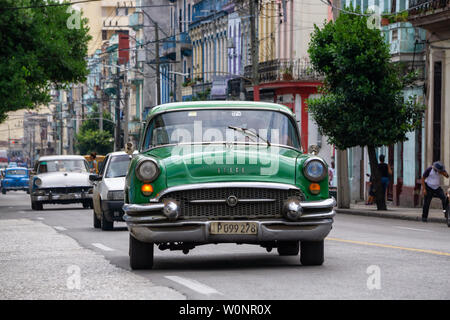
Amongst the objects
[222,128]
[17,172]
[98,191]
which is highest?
[222,128]

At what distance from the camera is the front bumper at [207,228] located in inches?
483

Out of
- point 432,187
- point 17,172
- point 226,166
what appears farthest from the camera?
point 17,172

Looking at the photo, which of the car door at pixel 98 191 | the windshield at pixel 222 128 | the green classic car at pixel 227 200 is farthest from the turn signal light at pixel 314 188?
the car door at pixel 98 191

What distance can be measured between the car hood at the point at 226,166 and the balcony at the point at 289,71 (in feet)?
137

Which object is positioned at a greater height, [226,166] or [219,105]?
[219,105]

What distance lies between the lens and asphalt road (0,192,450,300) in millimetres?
A: 10258

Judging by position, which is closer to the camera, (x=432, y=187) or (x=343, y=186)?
(x=432, y=187)

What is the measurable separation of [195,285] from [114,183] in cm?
1362

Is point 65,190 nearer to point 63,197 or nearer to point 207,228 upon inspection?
point 63,197

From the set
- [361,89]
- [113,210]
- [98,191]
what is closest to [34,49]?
[361,89]

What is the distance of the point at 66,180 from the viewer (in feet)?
122

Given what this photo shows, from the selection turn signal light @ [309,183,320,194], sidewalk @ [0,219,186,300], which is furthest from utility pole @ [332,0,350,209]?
turn signal light @ [309,183,320,194]

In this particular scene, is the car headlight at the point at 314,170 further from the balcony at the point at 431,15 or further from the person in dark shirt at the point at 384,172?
the person in dark shirt at the point at 384,172
